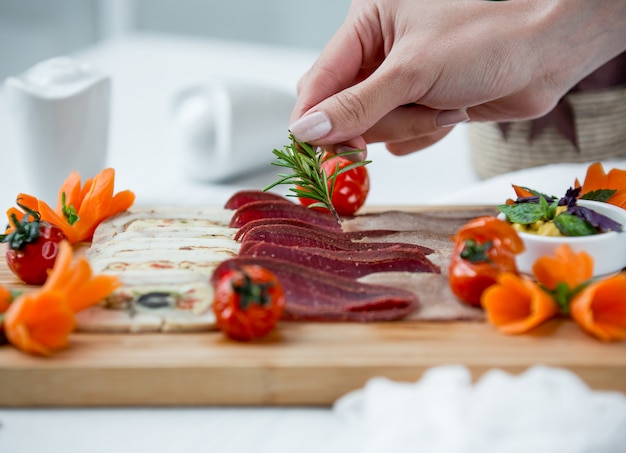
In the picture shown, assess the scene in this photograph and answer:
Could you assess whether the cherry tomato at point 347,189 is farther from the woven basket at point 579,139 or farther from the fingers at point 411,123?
the woven basket at point 579,139

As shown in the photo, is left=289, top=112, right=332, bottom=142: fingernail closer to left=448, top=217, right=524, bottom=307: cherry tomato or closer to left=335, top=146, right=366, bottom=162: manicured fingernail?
left=335, top=146, right=366, bottom=162: manicured fingernail

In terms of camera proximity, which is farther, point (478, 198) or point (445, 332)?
point (478, 198)

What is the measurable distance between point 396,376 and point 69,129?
1.34 m

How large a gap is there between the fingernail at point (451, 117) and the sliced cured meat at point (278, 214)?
1.30ft

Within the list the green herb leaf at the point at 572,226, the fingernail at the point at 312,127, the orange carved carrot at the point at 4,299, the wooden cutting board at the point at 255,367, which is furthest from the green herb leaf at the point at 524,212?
the orange carved carrot at the point at 4,299

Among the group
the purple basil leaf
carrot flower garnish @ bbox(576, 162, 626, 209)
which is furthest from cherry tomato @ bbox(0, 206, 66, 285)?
carrot flower garnish @ bbox(576, 162, 626, 209)

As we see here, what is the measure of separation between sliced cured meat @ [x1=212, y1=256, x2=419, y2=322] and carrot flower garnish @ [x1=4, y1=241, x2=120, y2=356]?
0.78 feet

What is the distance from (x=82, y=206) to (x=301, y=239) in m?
0.49

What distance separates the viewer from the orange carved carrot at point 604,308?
1.20m

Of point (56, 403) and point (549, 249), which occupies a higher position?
point (549, 249)

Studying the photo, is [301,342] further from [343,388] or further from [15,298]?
[15,298]

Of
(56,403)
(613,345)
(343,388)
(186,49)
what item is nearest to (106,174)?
(56,403)

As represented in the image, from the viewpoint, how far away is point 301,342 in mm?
1237

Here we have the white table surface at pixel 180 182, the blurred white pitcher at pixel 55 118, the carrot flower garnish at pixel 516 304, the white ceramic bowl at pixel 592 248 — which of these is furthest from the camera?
the blurred white pitcher at pixel 55 118
